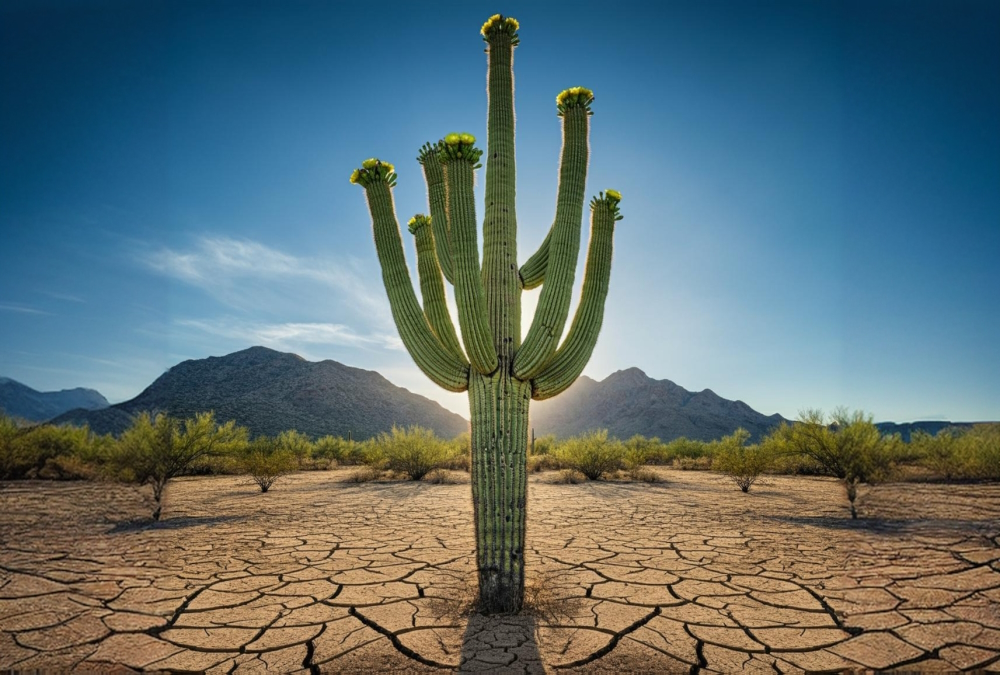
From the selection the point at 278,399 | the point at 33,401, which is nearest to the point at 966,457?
the point at 278,399

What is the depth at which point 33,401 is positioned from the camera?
252 feet

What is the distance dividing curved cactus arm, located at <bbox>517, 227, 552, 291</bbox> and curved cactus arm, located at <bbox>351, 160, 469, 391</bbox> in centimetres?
103

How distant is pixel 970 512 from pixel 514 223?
780 cm

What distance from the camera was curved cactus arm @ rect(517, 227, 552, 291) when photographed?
15.5 feet

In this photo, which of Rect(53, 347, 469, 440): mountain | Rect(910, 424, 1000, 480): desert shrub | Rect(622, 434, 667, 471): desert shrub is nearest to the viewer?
Rect(910, 424, 1000, 480): desert shrub

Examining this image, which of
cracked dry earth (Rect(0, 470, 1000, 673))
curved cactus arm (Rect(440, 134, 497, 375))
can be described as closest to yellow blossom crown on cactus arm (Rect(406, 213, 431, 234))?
curved cactus arm (Rect(440, 134, 497, 375))

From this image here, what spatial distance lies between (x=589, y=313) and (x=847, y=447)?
6592 millimetres

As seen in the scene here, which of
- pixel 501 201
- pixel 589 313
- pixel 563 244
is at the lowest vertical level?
pixel 589 313

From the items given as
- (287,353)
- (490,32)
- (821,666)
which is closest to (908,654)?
(821,666)

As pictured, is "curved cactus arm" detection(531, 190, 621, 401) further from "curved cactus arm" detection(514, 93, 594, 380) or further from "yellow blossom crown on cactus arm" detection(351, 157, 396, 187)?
"yellow blossom crown on cactus arm" detection(351, 157, 396, 187)

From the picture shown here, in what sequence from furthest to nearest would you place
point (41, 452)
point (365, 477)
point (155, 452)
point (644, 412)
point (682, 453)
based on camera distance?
point (644, 412)
point (682, 453)
point (365, 477)
point (41, 452)
point (155, 452)

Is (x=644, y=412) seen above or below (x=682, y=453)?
above

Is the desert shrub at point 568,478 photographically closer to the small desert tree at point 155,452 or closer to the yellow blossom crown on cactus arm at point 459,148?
the small desert tree at point 155,452

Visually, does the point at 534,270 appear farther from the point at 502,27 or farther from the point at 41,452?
the point at 41,452
